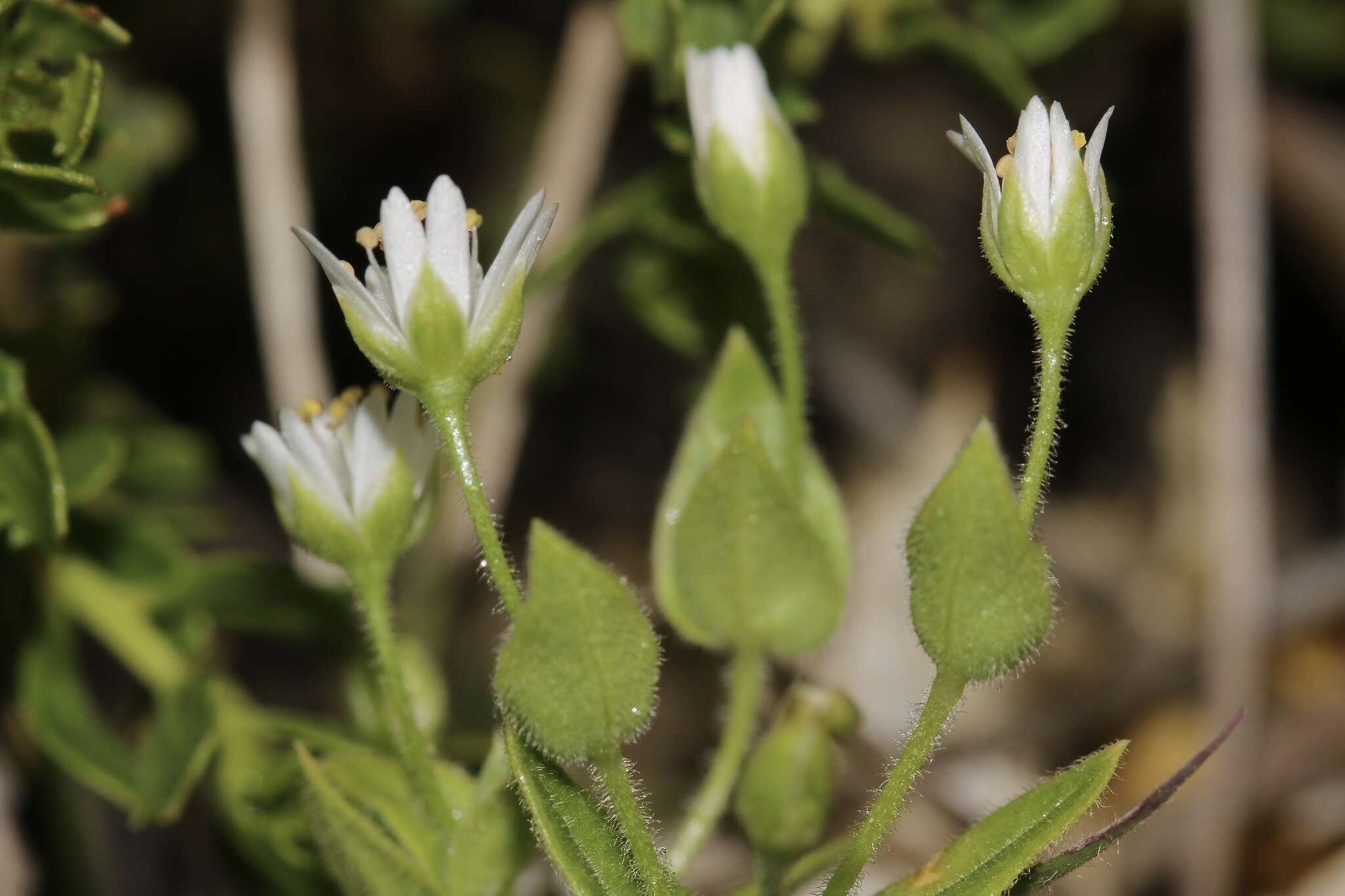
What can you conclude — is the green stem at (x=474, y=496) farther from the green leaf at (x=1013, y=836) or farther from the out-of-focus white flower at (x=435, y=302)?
the green leaf at (x=1013, y=836)

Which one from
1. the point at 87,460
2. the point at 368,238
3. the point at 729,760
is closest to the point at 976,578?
the point at 729,760

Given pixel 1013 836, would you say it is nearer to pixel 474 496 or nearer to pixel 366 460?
pixel 474 496

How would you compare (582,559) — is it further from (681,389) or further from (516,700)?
(681,389)

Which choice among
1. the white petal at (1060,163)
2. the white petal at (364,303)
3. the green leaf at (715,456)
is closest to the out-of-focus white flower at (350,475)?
the white petal at (364,303)

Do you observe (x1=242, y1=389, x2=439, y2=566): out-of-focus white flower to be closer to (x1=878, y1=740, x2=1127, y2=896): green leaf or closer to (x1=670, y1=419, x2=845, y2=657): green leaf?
(x1=670, y1=419, x2=845, y2=657): green leaf

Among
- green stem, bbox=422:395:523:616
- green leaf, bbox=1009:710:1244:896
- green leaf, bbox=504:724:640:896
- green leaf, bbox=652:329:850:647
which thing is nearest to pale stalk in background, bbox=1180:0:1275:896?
green leaf, bbox=652:329:850:647

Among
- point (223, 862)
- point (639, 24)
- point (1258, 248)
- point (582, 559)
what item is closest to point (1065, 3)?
point (1258, 248)
